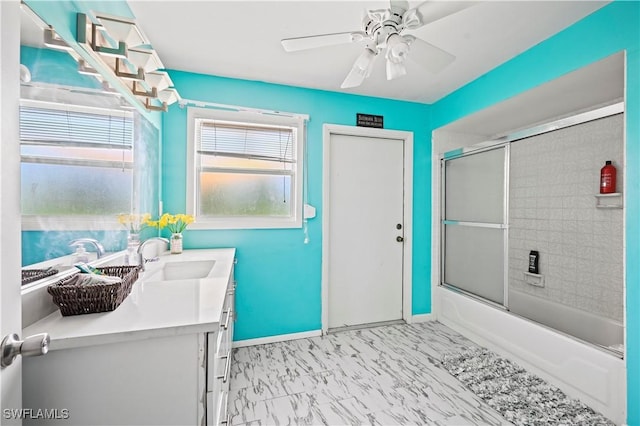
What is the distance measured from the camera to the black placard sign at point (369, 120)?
2.90 metres

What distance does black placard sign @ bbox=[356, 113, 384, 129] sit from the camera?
290 centimetres

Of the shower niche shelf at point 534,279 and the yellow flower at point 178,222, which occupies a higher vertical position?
the yellow flower at point 178,222

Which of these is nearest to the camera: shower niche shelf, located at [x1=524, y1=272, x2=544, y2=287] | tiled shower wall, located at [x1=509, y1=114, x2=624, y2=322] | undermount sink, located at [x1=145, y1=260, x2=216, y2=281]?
undermount sink, located at [x1=145, y1=260, x2=216, y2=281]

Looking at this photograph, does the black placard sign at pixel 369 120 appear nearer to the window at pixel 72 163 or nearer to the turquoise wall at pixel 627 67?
the turquoise wall at pixel 627 67

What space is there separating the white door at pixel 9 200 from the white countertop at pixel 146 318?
0.17 meters

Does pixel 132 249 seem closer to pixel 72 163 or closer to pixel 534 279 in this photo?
A: pixel 72 163

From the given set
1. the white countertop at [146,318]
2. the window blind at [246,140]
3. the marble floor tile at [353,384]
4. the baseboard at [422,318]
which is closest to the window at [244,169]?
the window blind at [246,140]

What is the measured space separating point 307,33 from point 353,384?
2460 millimetres

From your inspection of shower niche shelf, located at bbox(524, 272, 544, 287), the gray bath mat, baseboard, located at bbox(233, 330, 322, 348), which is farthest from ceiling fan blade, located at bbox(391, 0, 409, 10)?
shower niche shelf, located at bbox(524, 272, 544, 287)

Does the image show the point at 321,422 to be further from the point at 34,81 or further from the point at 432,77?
the point at 432,77

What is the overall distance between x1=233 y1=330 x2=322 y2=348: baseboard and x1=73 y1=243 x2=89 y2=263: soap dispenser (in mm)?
1670

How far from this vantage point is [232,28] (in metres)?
1.84

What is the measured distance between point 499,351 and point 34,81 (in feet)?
10.8

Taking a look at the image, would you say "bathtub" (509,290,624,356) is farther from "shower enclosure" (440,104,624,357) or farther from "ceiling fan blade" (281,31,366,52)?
"ceiling fan blade" (281,31,366,52)
